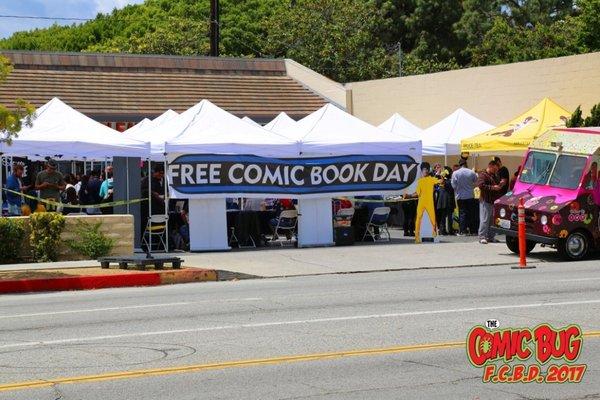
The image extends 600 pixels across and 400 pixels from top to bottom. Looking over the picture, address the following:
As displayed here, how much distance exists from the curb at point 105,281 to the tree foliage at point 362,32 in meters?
31.1

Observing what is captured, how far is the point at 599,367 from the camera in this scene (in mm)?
9883

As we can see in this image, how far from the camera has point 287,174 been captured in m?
25.0

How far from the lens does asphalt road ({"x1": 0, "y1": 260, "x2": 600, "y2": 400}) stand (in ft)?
29.8

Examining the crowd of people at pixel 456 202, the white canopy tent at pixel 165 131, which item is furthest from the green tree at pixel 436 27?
the white canopy tent at pixel 165 131

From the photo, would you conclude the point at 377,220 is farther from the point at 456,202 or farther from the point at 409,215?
the point at 456,202

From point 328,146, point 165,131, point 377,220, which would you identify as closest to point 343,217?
point 377,220

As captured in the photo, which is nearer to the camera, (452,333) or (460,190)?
(452,333)

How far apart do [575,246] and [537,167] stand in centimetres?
199

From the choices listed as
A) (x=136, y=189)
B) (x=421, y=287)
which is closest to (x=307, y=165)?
(x=136, y=189)

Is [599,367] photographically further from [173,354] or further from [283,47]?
[283,47]

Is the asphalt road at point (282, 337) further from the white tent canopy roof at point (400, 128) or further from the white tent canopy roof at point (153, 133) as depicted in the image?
the white tent canopy roof at point (400, 128)

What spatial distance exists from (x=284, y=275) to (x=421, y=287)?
3.50m

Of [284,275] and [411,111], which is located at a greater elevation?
[411,111]

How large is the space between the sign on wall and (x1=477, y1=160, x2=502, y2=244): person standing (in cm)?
185
